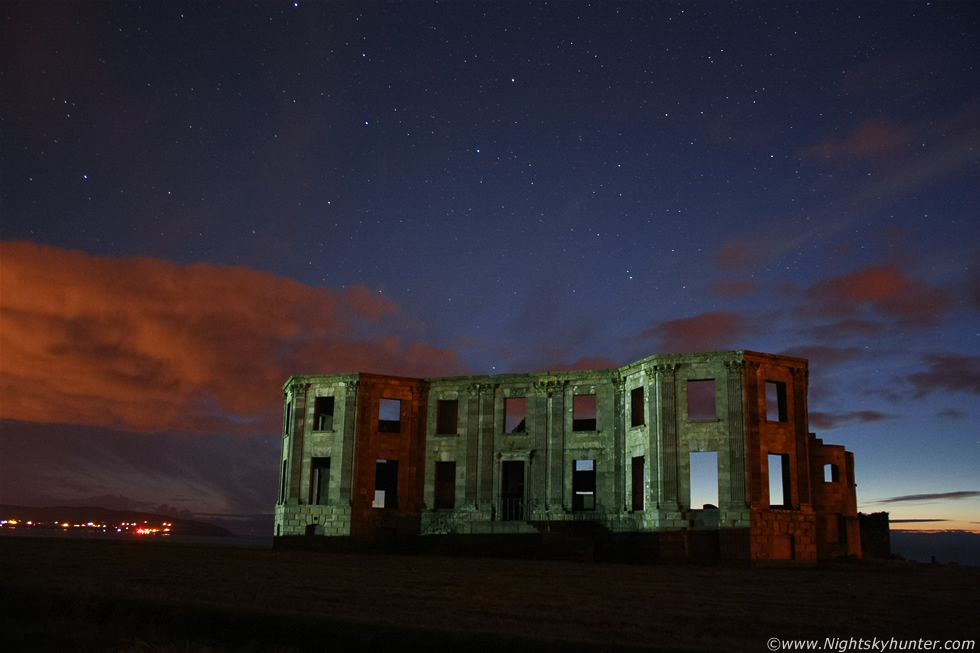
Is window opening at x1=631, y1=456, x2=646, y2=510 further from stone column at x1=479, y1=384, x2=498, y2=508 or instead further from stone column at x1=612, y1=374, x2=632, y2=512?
stone column at x1=479, y1=384, x2=498, y2=508

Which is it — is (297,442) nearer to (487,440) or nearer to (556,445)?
(487,440)

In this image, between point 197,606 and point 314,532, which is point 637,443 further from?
point 197,606

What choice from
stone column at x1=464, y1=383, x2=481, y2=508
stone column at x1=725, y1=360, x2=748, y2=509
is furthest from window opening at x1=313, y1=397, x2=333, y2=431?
stone column at x1=725, y1=360, x2=748, y2=509

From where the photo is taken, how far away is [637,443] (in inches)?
1511

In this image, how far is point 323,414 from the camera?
148ft

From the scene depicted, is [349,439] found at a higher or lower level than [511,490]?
higher

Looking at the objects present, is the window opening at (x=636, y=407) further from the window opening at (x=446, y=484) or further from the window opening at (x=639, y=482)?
the window opening at (x=446, y=484)

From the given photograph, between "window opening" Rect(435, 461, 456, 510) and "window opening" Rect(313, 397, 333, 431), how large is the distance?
20.9 ft

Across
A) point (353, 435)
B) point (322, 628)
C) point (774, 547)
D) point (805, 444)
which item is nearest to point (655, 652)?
point (322, 628)

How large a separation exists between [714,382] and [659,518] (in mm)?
6096

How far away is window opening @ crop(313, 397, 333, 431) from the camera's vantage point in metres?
44.4

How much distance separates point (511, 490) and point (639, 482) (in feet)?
24.9

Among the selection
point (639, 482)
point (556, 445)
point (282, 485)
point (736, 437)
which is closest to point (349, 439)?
point (282, 485)

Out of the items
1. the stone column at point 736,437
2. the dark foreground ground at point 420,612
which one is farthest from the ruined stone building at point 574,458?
the dark foreground ground at point 420,612
